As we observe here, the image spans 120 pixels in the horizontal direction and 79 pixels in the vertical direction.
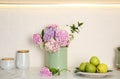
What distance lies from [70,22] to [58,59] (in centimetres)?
33

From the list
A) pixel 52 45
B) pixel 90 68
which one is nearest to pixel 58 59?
pixel 52 45

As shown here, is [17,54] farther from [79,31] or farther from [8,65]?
[79,31]

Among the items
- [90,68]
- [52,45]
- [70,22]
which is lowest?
[90,68]

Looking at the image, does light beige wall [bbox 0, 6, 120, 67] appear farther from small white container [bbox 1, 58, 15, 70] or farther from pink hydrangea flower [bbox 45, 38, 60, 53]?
pink hydrangea flower [bbox 45, 38, 60, 53]

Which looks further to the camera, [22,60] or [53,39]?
[22,60]

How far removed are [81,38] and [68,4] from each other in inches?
10.5

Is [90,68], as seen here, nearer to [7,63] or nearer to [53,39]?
[53,39]

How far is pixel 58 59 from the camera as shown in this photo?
63.4 inches

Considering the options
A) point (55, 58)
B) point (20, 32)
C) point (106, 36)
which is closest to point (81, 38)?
point (106, 36)

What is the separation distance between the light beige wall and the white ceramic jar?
0.35 ft

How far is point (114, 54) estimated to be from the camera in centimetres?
182

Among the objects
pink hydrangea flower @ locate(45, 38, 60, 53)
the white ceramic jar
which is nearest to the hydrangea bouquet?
pink hydrangea flower @ locate(45, 38, 60, 53)

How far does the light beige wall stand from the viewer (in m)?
1.80

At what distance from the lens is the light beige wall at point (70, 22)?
5.90 feet
